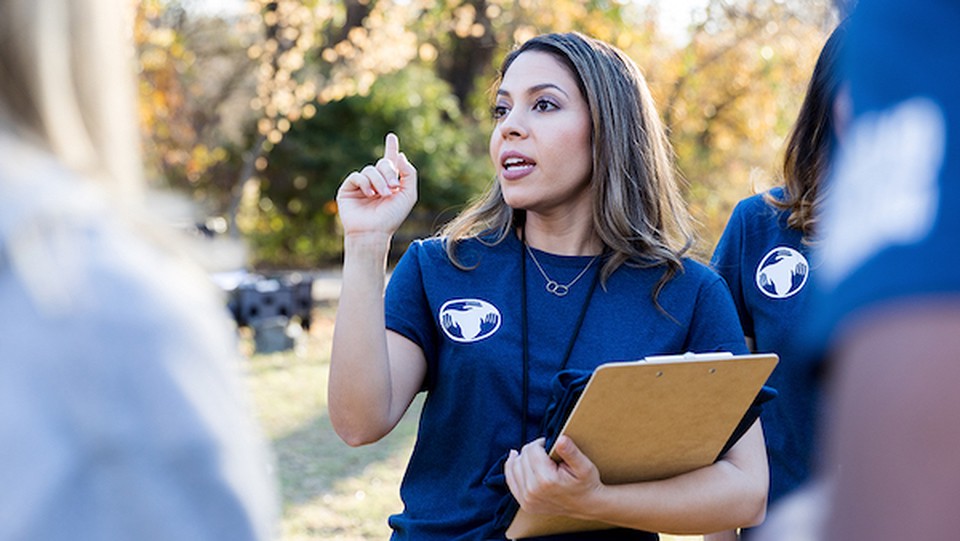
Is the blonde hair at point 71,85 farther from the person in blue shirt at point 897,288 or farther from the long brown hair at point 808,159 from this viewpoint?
the long brown hair at point 808,159

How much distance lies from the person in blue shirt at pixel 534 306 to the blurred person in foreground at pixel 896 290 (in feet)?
4.31

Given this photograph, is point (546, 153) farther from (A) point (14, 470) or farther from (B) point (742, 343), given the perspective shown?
(A) point (14, 470)

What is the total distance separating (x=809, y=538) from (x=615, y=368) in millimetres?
1010

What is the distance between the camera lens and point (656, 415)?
185cm

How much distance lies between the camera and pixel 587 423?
183cm

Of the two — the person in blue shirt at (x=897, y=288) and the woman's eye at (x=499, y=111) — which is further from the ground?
the person in blue shirt at (x=897, y=288)

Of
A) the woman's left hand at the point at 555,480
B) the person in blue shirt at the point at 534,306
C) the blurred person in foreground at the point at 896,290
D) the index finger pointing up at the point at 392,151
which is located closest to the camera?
the blurred person in foreground at the point at 896,290

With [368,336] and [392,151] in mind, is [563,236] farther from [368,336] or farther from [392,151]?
[368,336]

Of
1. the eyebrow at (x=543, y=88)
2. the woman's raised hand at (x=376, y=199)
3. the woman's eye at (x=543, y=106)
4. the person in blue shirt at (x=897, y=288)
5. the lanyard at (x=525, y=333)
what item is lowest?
the lanyard at (x=525, y=333)

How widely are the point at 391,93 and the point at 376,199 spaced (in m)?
16.7

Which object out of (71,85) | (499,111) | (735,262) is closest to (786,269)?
(735,262)

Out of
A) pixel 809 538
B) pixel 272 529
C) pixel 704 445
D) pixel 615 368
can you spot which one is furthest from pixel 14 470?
pixel 704 445

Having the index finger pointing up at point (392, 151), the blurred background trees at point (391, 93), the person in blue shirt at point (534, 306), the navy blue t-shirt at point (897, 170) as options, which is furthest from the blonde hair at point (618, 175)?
the blurred background trees at point (391, 93)

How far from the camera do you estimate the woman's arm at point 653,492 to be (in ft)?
6.27
